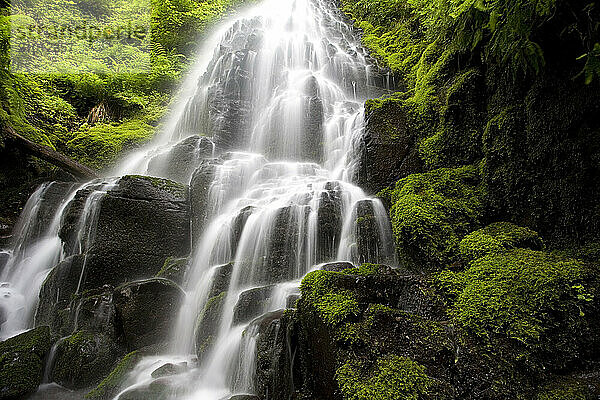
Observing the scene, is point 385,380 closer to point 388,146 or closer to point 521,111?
point 521,111

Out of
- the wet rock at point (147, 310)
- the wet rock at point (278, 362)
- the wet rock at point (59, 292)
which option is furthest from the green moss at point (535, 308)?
the wet rock at point (59, 292)

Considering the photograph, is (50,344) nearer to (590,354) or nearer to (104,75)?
(590,354)

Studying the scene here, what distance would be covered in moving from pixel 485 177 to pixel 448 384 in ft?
10.6

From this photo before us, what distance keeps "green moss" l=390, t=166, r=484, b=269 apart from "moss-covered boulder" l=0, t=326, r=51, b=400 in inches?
242

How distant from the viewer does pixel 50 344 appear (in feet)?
19.0

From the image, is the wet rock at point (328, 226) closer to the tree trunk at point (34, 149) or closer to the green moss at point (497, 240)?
the green moss at point (497, 240)

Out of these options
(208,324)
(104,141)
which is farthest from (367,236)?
(104,141)

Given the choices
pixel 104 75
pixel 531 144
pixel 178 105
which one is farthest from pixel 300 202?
pixel 104 75

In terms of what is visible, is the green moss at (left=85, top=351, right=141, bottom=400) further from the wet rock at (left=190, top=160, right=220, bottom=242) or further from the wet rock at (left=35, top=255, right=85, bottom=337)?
the wet rock at (left=190, top=160, right=220, bottom=242)

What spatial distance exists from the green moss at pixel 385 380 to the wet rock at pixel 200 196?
565 centimetres

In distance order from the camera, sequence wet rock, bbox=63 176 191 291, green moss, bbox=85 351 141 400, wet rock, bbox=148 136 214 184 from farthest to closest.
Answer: wet rock, bbox=148 136 214 184
wet rock, bbox=63 176 191 291
green moss, bbox=85 351 141 400

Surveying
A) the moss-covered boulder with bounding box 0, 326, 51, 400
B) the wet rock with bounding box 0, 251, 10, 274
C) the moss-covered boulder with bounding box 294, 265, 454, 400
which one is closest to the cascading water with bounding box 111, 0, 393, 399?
the moss-covered boulder with bounding box 294, 265, 454, 400

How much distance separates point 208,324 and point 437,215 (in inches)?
155

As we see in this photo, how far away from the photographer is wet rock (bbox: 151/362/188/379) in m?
4.93
